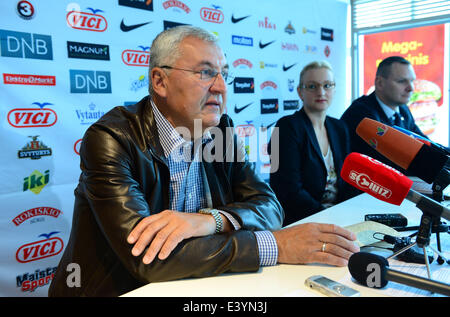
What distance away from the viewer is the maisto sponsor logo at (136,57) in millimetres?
2833

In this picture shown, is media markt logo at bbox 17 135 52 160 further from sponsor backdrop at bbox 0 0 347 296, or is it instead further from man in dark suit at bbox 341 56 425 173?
man in dark suit at bbox 341 56 425 173

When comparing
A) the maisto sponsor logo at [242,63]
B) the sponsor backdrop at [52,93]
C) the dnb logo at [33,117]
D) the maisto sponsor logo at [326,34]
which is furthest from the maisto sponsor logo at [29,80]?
the maisto sponsor logo at [326,34]

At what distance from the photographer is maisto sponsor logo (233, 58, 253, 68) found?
3.71 metres

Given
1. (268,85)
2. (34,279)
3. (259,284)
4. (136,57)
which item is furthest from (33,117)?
(268,85)

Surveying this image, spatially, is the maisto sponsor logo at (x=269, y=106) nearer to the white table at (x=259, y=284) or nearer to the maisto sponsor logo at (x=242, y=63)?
the maisto sponsor logo at (x=242, y=63)

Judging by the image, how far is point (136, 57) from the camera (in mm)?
2898

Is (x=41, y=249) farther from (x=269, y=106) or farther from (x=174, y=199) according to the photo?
(x=269, y=106)

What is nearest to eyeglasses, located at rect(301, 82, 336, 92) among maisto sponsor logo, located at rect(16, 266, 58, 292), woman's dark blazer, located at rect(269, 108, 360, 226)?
woman's dark blazer, located at rect(269, 108, 360, 226)

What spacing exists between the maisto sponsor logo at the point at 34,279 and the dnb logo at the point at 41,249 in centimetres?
9

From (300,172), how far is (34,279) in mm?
1905

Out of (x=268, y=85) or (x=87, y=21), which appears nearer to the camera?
(x=87, y=21)

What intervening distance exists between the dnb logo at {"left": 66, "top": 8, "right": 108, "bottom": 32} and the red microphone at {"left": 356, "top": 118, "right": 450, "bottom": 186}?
2122 mm
